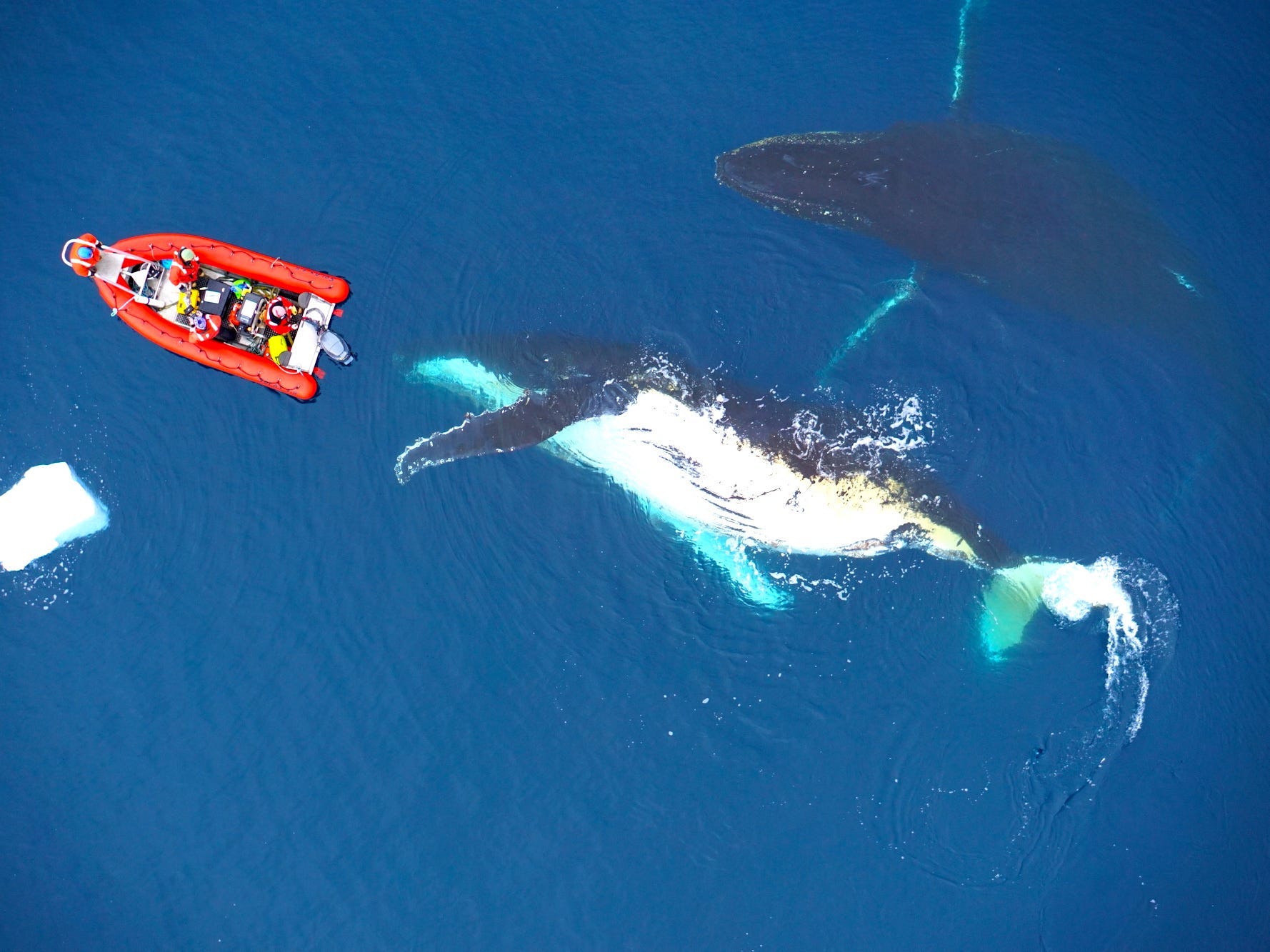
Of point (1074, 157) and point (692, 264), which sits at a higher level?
point (1074, 157)

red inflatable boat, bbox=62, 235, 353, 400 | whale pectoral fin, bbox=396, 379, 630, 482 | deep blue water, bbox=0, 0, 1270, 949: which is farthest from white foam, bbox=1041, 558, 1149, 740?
red inflatable boat, bbox=62, 235, 353, 400

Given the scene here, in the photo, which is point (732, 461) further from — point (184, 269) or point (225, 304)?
point (184, 269)

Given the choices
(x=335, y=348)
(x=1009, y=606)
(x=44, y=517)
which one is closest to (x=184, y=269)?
(x=335, y=348)

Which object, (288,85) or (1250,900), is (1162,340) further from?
(288,85)

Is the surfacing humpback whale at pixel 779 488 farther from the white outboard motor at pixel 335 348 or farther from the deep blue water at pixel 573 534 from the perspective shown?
the white outboard motor at pixel 335 348

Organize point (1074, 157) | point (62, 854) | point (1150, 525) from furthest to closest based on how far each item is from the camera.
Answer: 1. point (1074, 157)
2. point (1150, 525)
3. point (62, 854)

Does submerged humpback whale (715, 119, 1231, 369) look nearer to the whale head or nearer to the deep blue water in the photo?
the whale head

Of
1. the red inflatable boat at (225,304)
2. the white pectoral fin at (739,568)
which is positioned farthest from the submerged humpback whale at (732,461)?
the red inflatable boat at (225,304)

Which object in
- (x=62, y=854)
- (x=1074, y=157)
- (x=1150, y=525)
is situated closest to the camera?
(x=62, y=854)

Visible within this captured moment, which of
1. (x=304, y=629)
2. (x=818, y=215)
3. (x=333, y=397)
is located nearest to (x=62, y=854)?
(x=304, y=629)
